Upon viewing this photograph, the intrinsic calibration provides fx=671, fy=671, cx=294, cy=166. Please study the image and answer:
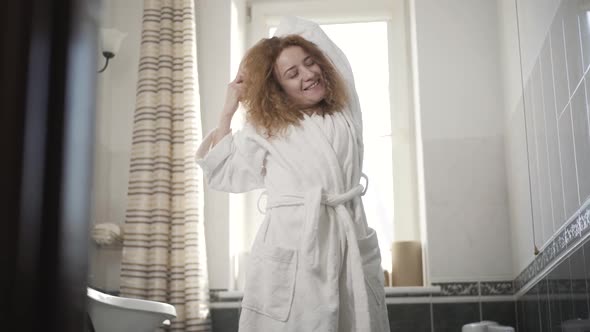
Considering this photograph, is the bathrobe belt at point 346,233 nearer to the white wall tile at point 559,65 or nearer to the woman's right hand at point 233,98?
the woman's right hand at point 233,98

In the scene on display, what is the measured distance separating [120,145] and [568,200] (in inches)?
77.9

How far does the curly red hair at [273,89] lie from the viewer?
2.11 meters

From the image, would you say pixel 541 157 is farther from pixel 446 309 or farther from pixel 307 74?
pixel 446 309

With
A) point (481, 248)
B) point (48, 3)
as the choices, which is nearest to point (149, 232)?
point (481, 248)

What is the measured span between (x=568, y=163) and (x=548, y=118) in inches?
10.7

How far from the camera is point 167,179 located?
9.00 ft

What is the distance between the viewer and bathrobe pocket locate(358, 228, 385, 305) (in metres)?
1.86

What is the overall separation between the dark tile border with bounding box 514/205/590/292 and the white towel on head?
1604 millimetres

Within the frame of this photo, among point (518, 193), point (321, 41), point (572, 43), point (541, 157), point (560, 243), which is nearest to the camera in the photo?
point (572, 43)

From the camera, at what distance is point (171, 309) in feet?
6.97

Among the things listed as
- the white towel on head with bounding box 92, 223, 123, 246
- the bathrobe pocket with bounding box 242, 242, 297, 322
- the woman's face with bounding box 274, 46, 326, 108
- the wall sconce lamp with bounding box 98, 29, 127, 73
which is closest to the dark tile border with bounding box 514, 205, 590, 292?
the bathrobe pocket with bounding box 242, 242, 297, 322

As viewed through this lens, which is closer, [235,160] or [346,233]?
[346,233]

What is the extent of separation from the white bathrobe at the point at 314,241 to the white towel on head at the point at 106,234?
2.99ft

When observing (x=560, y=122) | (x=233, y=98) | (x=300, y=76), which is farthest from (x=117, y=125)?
(x=560, y=122)
